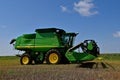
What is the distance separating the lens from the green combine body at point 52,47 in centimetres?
2591

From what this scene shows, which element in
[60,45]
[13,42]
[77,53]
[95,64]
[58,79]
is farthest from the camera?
[13,42]

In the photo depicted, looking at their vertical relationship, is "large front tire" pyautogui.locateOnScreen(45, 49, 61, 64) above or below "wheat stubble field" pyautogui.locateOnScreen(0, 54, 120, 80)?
above

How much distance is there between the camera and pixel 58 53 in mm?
27547

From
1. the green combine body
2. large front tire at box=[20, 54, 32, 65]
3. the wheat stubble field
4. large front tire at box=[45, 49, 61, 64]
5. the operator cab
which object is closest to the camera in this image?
the wheat stubble field

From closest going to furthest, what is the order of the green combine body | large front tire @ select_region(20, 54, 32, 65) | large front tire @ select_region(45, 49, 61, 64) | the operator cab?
the green combine body, large front tire @ select_region(45, 49, 61, 64), the operator cab, large front tire @ select_region(20, 54, 32, 65)

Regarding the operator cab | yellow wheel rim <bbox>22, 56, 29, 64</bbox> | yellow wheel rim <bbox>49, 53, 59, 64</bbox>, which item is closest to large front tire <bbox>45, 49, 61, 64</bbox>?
yellow wheel rim <bbox>49, 53, 59, 64</bbox>

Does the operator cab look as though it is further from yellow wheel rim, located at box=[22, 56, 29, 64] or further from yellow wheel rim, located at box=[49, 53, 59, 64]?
yellow wheel rim, located at box=[22, 56, 29, 64]

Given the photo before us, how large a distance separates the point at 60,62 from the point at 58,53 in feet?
4.04

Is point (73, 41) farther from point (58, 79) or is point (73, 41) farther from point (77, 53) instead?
point (58, 79)

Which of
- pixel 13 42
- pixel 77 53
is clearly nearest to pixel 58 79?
pixel 77 53

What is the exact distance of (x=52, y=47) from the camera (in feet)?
94.2

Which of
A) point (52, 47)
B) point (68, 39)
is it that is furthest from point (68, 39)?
point (52, 47)

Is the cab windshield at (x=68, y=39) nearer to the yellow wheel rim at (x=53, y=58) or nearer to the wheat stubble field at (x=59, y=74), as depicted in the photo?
the yellow wheel rim at (x=53, y=58)

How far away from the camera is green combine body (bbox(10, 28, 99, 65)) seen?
1020 inches
